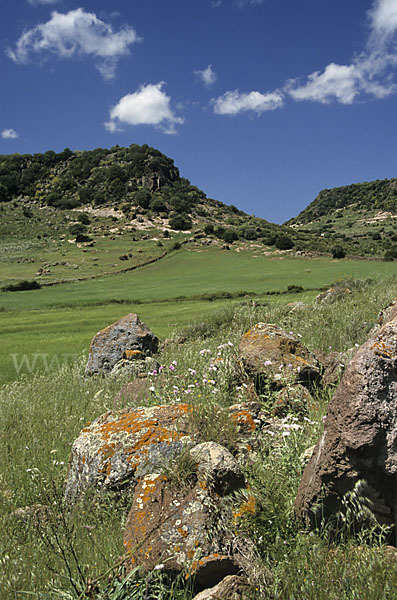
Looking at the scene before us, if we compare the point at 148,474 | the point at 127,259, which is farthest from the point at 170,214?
the point at 148,474

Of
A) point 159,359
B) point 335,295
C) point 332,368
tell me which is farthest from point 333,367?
point 335,295

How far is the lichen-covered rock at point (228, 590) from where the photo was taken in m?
2.17

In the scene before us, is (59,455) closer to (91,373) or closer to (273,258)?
(91,373)

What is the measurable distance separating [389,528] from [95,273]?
180 feet

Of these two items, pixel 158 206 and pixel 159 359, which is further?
pixel 158 206

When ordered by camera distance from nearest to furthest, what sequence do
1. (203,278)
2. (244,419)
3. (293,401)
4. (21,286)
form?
(244,419) < (293,401) < (21,286) < (203,278)

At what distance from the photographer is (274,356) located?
4.94 m

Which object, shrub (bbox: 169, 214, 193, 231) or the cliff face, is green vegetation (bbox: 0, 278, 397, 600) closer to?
shrub (bbox: 169, 214, 193, 231)

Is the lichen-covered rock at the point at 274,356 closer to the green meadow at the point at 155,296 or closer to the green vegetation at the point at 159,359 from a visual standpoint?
the green vegetation at the point at 159,359

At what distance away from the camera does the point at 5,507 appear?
349 centimetres

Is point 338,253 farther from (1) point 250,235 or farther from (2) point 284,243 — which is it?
(1) point 250,235

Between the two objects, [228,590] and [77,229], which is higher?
[77,229]

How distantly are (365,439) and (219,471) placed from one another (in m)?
1.04

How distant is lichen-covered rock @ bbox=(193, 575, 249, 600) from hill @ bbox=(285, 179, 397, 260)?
89.0 m
